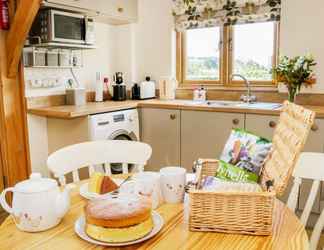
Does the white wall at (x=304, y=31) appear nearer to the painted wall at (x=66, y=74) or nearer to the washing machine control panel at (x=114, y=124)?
the washing machine control panel at (x=114, y=124)

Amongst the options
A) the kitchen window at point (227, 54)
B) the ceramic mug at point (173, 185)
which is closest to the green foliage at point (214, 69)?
the kitchen window at point (227, 54)

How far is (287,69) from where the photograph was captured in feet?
9.50

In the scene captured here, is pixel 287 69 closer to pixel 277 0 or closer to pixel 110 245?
pixel 277 0

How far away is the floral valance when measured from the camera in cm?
323

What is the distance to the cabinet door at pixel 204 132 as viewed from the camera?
119 inches

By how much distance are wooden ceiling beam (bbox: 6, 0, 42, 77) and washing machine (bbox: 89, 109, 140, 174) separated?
2.53ft

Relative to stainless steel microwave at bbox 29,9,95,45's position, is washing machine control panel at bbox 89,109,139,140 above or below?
below

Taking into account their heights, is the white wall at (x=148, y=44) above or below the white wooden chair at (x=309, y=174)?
above

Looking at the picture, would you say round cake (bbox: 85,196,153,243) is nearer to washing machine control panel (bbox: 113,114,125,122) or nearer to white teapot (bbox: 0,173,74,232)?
white teapot (bbox: 0,173,74,232)

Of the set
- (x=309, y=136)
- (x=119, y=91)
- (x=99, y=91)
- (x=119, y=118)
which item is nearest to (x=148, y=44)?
(x=119, y=91)

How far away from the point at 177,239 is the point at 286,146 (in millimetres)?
473

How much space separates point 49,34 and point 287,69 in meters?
2.01

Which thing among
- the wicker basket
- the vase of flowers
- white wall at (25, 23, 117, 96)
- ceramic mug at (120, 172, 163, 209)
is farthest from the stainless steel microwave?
the wicker basket

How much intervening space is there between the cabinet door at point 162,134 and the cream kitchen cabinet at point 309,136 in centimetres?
73
